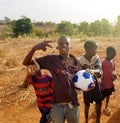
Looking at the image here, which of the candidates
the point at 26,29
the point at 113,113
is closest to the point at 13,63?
the point at 113,113

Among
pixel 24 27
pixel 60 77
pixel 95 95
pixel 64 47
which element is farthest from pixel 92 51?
pixel 24 27

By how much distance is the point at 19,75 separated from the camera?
8.70 metres

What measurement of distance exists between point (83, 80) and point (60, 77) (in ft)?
1.06

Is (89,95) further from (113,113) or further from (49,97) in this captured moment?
(113,113)

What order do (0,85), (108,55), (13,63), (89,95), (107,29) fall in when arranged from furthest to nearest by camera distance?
(107,29) → (13,63) → (0,85) → (108,55) → (89,95)

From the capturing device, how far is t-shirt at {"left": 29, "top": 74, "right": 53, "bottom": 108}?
393cm

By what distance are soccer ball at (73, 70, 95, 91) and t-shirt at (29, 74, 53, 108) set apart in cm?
49

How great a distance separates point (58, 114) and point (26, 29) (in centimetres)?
3402

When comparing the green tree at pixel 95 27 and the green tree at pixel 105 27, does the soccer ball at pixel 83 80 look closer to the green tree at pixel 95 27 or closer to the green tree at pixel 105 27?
the green tree at pixel 105 27

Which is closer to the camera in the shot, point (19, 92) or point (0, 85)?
point (19, 92)

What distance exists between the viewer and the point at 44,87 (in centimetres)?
393

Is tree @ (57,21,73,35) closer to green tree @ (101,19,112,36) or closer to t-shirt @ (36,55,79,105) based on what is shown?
green tree @ (101,19,112,36)

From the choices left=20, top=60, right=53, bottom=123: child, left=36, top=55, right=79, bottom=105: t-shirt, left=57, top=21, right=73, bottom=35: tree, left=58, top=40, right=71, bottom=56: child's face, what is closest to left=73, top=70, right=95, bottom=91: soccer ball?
left=36, top=55, right=79, bottom=105: t-shirt

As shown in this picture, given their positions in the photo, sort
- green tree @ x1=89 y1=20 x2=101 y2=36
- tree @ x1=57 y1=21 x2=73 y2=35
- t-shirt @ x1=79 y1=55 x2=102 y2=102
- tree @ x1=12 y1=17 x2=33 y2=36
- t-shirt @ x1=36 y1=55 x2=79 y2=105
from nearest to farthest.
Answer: t-shirt @ x1=36 y1=55 x2=79 y2=105 → t-shirt @ x1=79 y1=55 x2=102 y2=102 → tree @ x1=12 y1=17 x2=33 y2=36 → tree @ x1=57 y1=21 x2=73 y2=35 → green tree @ x1=89 y1=20 x2=101 y2=36
